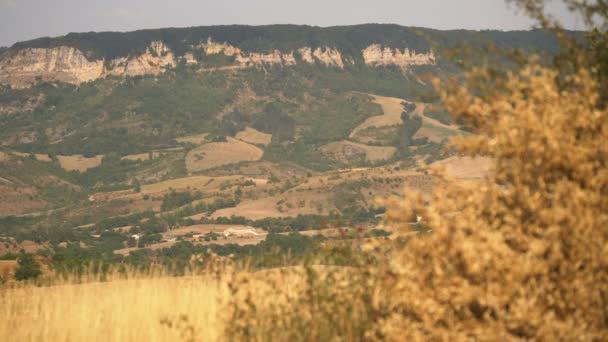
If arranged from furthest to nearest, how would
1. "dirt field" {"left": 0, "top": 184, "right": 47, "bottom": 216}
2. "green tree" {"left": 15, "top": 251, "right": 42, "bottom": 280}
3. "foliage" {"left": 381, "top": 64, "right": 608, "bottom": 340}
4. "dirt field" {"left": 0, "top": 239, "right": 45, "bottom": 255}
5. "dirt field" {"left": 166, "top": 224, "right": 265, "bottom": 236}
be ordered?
"dirt field" {"left": 0, "top": 184, "right": 47, "bottom": 216}, "dirt field" {"left": 166, "top": 224, "right": 265, "bottom": 236}, "dirt field" {"left": 0, "top": 239, "right": 45, "bottom": 255}, "green tree" {"left": 15, "top": 251, "right": 42, "bottom": 280}, "foliage" {"left": 381, "top": 64, "right": 608, "bottom": 340}

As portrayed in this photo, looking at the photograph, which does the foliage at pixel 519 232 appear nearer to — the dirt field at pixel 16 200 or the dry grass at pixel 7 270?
the dry grass at pixel 7 270

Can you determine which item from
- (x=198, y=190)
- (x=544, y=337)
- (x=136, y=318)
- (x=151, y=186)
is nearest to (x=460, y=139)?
(x=544, y=337)

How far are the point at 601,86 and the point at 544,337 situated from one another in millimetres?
Result: 2202

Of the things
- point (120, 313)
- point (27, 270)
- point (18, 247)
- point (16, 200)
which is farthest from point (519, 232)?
point (16, 200)

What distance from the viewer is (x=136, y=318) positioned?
781 centimetres

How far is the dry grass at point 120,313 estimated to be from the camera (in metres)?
7.32

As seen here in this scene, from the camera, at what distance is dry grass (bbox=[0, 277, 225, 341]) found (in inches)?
288

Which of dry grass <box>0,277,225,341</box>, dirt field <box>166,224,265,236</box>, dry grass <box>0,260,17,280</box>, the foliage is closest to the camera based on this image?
the foliage

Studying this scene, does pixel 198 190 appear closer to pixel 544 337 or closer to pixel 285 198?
pixel 285 198

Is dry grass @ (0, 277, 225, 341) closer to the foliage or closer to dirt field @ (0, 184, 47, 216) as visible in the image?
the foliage

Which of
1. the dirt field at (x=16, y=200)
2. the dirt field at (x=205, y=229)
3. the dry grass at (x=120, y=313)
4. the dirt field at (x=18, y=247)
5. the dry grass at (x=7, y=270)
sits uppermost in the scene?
the dry grass at (x=120, y=313)

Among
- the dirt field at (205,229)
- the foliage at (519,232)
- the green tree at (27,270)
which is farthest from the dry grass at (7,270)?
the dirt field at (205,229)

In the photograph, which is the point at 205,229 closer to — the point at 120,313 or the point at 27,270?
the point at 27,270

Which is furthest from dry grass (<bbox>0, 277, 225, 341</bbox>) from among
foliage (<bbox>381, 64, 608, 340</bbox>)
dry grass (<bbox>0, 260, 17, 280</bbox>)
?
dry grass (<bbox>0, 260, 17, 280</bbox>)
